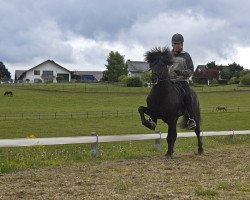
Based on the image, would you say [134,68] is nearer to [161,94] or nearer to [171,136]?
[171,136]

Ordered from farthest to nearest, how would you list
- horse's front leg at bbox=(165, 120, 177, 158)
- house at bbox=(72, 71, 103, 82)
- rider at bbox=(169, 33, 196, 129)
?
house at bbox=(72, 71, 103, 82), rider at bbox=(169, 33, 196, 129), horse's front leg at bbox=(165, 120, 177, 158)

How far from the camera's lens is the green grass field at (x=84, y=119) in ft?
40.3

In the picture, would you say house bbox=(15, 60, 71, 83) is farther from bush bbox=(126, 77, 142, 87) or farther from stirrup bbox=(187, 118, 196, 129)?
stirrup bbox=(187, 118, 196, 129)

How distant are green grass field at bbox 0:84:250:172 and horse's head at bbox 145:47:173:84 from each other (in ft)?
8.89

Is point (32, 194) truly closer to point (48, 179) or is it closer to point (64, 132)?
point (48, 179)

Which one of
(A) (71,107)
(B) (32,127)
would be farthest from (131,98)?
(B) (32,127)

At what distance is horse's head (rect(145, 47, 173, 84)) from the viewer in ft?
34.7

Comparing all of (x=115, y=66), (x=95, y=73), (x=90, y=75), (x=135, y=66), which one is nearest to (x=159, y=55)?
(x=115, y=66)

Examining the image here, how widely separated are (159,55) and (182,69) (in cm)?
128

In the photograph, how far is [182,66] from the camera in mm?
12016

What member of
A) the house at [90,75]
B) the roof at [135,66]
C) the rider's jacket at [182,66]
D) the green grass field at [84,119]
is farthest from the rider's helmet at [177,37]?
the house at [90,75]

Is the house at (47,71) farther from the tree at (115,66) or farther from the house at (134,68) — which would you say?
the house at (134,68)

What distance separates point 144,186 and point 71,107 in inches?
2196

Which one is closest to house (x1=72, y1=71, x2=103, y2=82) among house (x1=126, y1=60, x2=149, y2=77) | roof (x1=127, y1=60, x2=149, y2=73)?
house (x1=126, y1=60, x2=149, y2=77)
